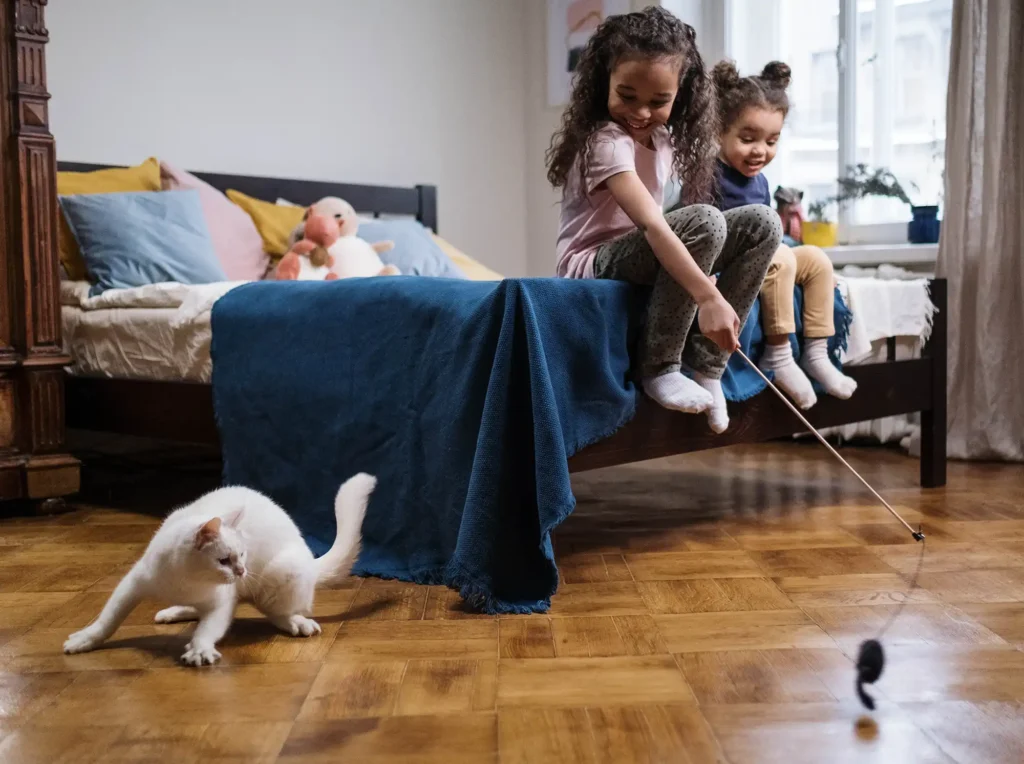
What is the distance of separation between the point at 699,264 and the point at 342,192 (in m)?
2.07

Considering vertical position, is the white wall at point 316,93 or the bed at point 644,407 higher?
the white wall at point 316,93

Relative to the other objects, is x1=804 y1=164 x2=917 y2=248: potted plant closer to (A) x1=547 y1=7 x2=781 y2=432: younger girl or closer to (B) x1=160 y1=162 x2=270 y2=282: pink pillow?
(A) x1=547 y1=7 x2=781 y2=432: younger girl

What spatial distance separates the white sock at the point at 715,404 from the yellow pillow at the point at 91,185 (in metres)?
1.57

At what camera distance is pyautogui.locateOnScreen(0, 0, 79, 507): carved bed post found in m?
2.31

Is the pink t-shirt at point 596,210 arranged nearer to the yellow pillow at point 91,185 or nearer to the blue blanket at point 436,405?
the blue blanket at point 436,405

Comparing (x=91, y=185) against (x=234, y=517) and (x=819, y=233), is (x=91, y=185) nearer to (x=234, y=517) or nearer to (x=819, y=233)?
(x=234, y=517)

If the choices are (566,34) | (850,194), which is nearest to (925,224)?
(850,194)

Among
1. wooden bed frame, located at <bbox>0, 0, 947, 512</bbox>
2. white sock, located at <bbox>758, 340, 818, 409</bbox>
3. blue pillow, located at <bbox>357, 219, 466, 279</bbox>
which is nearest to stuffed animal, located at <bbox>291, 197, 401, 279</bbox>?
blue pillow, located at <bbox>357, 219, 466, 279</bbox>

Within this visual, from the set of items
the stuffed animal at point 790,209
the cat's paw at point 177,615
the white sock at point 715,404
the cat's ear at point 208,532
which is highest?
the stuffed animal at point 790,209

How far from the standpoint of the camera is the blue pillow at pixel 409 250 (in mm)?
3088

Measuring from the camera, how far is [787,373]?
2023 millimetres

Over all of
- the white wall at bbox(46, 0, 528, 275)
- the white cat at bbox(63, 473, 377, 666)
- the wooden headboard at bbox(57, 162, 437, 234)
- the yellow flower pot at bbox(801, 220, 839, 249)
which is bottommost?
the white cat at bbox(63, 473, 377, 666)

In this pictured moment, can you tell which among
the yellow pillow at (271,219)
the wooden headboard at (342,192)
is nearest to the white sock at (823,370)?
the yellow pillow at (271,219)

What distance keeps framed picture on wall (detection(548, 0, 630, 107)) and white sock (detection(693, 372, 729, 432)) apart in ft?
7.65
